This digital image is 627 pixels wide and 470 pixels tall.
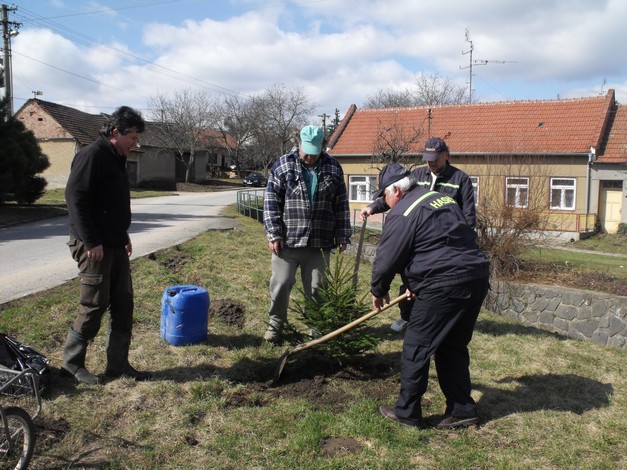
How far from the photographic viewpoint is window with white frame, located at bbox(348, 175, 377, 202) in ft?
92.6

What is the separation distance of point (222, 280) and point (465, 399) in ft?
15.0

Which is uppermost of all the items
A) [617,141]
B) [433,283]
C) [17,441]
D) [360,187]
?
[617,141]

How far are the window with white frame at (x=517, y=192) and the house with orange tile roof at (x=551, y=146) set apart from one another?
20.2 ft

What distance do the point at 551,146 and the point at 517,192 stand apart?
12814 millimetres

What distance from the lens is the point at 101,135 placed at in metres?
4.10

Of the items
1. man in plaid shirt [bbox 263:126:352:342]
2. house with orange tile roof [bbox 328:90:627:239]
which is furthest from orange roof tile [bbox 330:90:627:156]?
man in plaid shirt [bbox 263:126:352:342]

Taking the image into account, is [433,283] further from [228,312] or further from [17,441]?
[228,312]

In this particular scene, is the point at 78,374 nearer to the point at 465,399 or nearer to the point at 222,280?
the point at 465,399

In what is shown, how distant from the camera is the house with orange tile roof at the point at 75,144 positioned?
118ft

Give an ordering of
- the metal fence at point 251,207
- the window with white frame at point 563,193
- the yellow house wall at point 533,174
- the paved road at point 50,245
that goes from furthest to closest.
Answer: the window with white frame at point 563,193 → the metal fence at point 251,207 → the yellow house wall at point 533,174 → the paved road at point 50,245

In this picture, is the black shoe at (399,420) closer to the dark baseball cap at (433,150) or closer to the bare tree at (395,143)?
the dark baseball cap at (433,150)

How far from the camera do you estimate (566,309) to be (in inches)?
412

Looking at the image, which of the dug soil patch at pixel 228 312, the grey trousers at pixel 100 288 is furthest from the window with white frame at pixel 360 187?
the grey trousers at pixel 100 288

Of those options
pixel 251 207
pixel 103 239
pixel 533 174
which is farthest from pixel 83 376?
pixel 251 207
